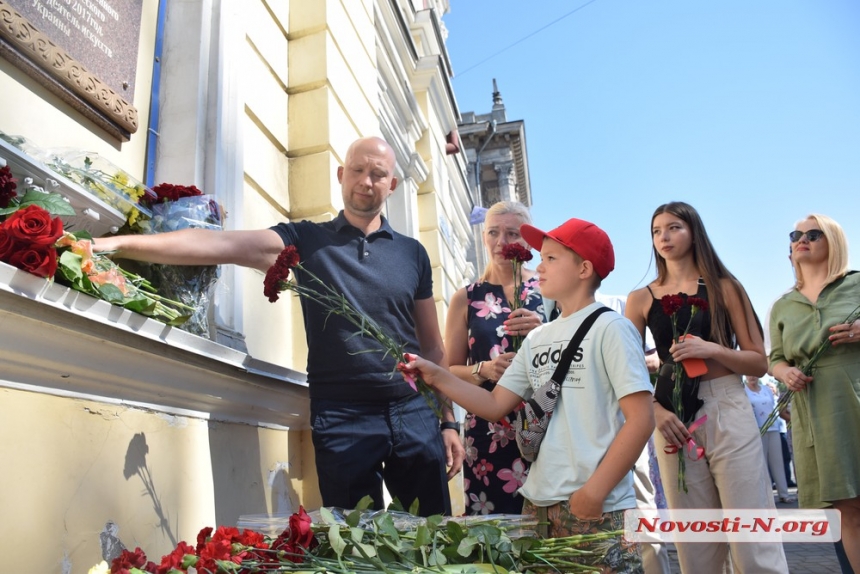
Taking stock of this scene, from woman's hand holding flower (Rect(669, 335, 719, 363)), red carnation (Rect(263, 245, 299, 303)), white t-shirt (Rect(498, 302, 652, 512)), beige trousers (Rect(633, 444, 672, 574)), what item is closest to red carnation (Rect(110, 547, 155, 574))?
red carnation (Rect(263, 245, 299, 303))

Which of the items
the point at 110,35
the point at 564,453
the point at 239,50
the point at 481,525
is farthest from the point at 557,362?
the point at 239,50

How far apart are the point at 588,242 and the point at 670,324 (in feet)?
3.27

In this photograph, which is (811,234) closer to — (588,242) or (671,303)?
(671,303)

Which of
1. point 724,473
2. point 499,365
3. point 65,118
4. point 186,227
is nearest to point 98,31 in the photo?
point 65,118

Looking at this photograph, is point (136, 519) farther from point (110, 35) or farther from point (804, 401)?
point (804, 401)

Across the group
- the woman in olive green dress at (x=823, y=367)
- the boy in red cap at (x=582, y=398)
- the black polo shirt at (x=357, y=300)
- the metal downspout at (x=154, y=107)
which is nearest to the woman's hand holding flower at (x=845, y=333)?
the woman in olive green dress at (x=823, y=367)

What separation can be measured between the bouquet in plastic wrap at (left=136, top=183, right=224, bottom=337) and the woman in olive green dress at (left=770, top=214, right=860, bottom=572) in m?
2.63

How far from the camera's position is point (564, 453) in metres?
1.81

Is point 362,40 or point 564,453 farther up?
point 362,40

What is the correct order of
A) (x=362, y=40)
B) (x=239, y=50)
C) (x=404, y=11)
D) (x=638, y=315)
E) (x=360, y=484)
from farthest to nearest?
(x=404, y=11)
(x=362, y=40)
(x=239, y=50)
(x=638, y=315)
(x=360, y=484)

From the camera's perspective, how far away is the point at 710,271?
2.87 metres

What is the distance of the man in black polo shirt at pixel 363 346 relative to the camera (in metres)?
2.23

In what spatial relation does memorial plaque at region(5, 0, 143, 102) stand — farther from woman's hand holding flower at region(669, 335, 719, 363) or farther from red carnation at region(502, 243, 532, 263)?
woman's hand holding flower at region(669, 335, 719, 363)

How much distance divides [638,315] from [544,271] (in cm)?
107
